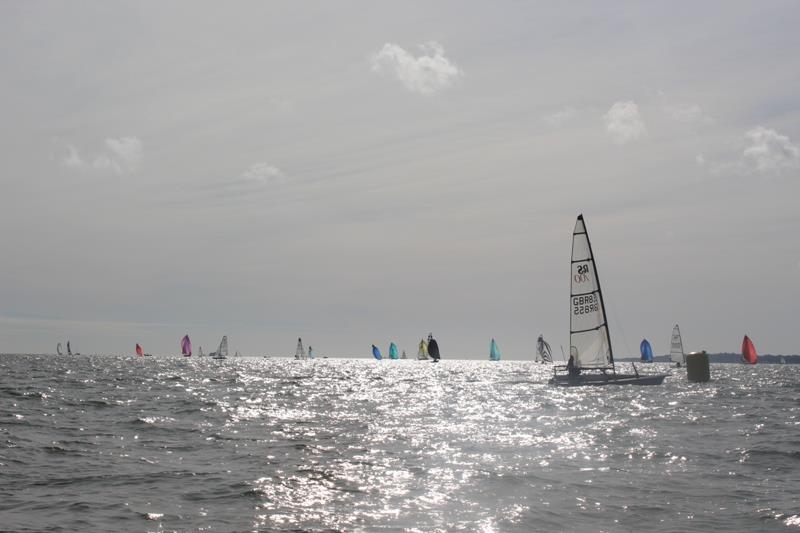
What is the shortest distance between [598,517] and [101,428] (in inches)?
692

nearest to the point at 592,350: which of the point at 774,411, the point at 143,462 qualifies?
the point at 774,411

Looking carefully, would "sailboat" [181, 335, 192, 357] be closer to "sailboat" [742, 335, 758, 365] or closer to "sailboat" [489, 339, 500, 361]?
"sailboat" [489, 339, 500, 361]

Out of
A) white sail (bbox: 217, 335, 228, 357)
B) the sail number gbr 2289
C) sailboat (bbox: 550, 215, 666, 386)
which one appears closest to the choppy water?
sailboat (bbox: 550, 215, 666, 386)

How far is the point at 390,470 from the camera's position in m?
18.6

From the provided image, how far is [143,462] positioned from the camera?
748 inches

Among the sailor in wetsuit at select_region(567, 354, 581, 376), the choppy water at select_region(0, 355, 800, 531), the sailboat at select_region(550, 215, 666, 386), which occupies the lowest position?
the choppy water at select_region(0, 355, 800, 531)

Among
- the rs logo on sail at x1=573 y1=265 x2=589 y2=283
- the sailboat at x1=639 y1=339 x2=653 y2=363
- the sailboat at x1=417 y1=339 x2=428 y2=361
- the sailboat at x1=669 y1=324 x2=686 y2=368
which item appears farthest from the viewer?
the sailboat at x1=417 y1=339 x2=428 y2=361

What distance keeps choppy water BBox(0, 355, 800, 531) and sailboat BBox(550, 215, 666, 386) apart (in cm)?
1894

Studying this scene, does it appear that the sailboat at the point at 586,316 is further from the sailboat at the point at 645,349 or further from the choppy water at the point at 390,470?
the sailboat at the point at 645,349

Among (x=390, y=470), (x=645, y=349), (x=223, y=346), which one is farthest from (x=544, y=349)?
(x=390, y=470)

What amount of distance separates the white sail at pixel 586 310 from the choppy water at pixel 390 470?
1906 cm

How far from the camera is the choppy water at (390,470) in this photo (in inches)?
537

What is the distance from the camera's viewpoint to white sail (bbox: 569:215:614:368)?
53.8m

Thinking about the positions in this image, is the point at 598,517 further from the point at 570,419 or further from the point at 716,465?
the point at 570,419
